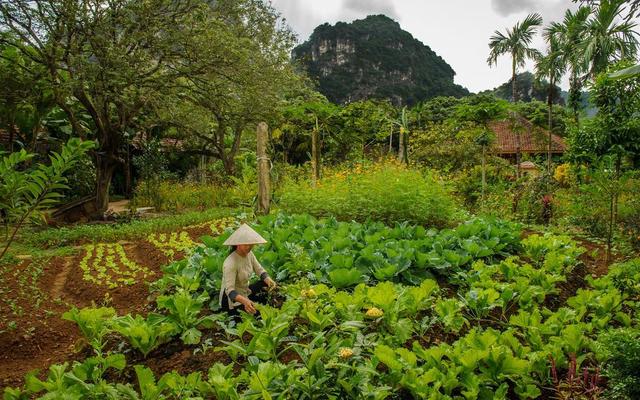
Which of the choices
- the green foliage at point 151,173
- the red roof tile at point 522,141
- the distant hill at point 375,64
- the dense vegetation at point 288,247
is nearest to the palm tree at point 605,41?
the dense vegetation at point 288,247

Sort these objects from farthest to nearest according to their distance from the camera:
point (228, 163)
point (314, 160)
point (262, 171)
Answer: point (228, 163)
point (314, 160)
point (262, 171)

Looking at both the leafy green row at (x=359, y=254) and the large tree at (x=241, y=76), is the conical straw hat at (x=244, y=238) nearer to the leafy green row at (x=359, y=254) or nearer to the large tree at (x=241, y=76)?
the leafy green row at (x=359, y=254)

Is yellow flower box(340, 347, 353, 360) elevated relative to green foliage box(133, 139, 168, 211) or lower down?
lower down

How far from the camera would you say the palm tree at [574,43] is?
12.1 metres

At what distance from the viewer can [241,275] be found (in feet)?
12.3

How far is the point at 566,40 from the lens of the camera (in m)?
14.2

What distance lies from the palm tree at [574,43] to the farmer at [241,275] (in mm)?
11053

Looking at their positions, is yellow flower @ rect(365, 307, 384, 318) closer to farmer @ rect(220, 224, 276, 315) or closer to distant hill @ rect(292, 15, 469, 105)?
farmer @ rect(220, 224, 276, 315)

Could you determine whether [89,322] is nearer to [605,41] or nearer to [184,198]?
A: [184,198]

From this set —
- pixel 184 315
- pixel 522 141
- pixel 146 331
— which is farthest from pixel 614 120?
pixel 522 141

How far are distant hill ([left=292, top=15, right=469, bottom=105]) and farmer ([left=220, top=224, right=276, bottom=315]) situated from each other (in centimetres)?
4819

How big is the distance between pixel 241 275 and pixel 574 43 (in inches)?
554

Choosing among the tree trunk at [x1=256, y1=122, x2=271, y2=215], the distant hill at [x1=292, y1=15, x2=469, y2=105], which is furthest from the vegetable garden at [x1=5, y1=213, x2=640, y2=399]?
the distant hill at [x1=292, y1=15, x2=469, y2=105]

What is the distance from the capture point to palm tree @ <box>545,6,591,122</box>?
12.1 metres
